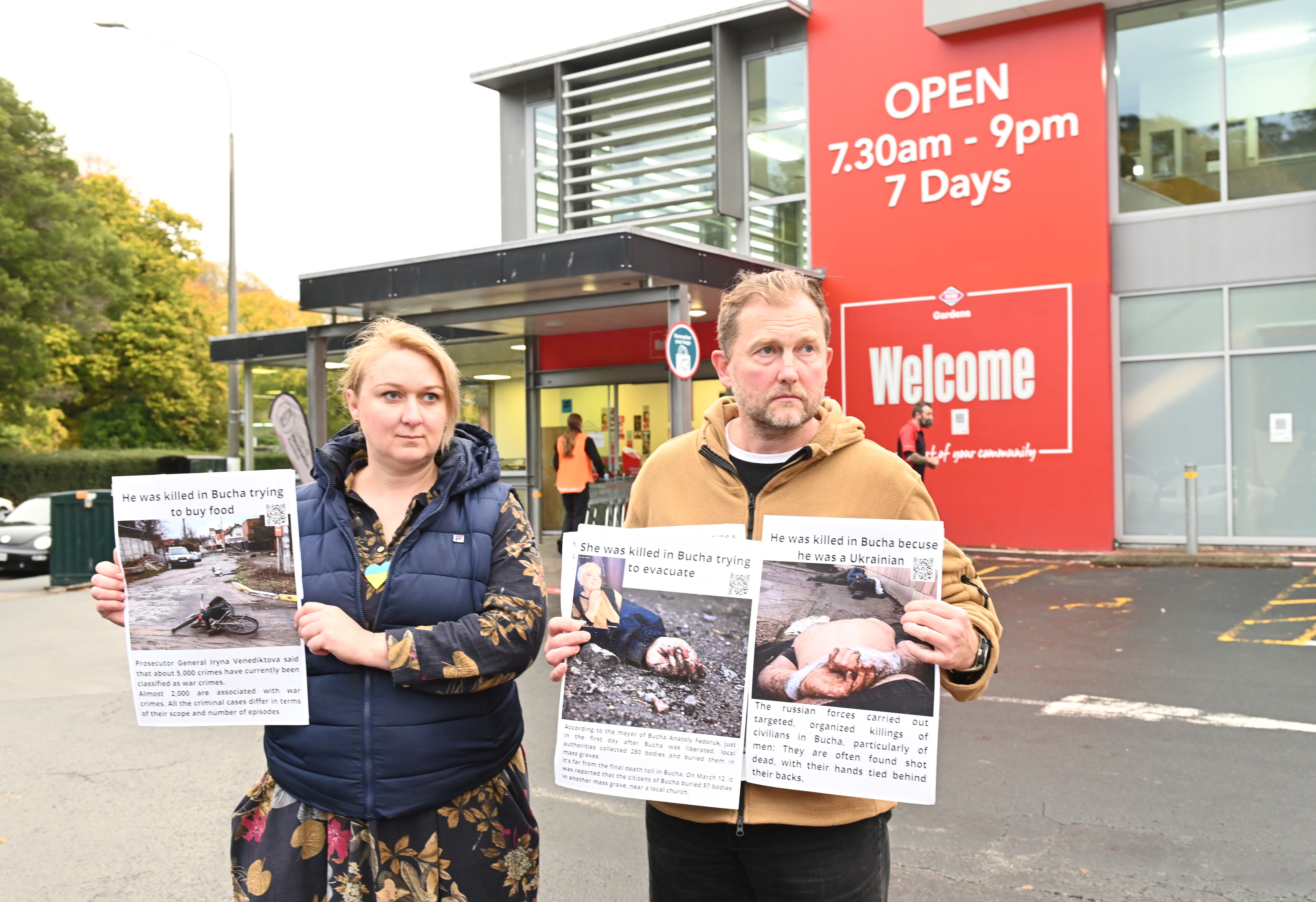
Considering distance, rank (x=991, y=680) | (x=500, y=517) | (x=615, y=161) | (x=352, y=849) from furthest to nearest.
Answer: (x=615, y=161) < (x=991, y=680) < (x=500, y=517) < (x=352, y=849)

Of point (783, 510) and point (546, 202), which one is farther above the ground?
point (546, 202)

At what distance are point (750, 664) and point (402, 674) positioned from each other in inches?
29.5

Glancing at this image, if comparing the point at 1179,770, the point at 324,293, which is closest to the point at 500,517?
the point at 1179,770

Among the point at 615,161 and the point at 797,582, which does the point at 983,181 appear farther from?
the point at 797,582

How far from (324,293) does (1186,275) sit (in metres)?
11.7

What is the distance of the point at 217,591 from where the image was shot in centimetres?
231

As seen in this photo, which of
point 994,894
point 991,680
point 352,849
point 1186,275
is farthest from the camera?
point 1186,275

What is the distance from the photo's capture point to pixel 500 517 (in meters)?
2.46

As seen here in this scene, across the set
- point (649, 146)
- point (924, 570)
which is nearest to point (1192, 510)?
point (649, 146)

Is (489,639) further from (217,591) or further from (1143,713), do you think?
(1143,713)

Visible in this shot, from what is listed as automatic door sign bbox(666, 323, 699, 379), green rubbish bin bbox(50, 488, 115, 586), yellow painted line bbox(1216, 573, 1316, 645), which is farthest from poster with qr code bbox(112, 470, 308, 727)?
green rubbish bin bbox(50, 488, 115, 586)

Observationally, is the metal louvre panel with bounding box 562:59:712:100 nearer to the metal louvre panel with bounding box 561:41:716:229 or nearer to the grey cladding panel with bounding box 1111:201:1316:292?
the metal louvre panel with bounding box 561:41:716:229

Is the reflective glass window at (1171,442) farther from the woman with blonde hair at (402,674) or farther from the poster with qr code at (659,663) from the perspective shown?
the poster with qr code at (659,663)

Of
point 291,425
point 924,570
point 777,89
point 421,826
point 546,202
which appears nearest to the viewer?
point 924,570
